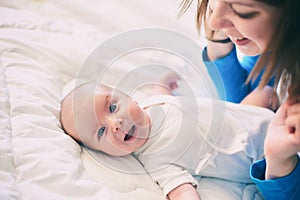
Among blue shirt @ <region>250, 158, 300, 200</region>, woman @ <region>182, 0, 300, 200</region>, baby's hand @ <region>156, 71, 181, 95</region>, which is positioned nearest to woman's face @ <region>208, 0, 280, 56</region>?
woman @ <region>182, 0, 300, 200</region>

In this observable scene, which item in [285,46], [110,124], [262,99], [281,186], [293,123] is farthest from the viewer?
[262,99]

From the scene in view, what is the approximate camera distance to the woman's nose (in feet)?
1.99

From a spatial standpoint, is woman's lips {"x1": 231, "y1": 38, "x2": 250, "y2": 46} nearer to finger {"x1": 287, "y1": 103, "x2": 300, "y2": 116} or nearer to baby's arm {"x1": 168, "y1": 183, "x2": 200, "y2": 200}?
finger {"x1": 287, "y1": 103, "x2": 300, "y2": 116}

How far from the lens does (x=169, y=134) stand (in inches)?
35.0

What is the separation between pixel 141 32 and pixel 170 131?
0.39 m

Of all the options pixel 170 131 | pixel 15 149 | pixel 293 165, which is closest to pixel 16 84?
pixel 15 149

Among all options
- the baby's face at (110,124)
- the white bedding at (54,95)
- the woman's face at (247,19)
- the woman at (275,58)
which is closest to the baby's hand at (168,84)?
the white bedding at (54,95)

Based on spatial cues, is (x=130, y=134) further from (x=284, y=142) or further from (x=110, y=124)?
(x=284, y=142)

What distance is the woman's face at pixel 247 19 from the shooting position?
21.5 inches

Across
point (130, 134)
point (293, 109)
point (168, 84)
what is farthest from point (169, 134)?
point (293, 109)

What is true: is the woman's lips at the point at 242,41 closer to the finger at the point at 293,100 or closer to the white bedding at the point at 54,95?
the finger at the point at 293,100

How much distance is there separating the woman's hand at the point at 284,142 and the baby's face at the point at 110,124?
28cm

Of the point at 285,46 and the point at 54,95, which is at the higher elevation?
the point at 285,46

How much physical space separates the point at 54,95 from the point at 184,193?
378 millimetres
